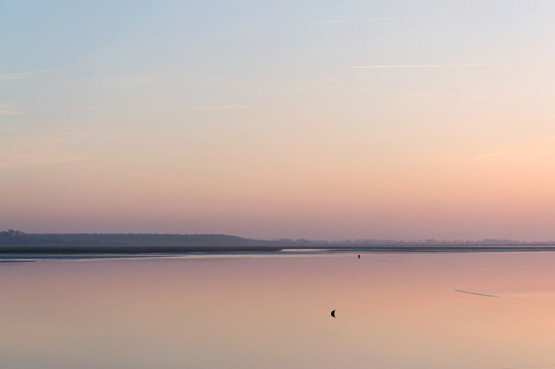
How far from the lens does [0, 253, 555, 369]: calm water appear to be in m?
15.1

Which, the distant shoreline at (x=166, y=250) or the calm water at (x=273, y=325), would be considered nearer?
the calm water at (x=273, y=325)

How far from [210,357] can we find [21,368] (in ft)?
13.9

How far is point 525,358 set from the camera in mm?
15219

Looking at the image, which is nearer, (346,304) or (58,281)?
(346,304)

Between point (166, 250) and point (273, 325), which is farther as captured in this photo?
point (166, 250)

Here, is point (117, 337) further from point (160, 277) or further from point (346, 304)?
point (160, 277)

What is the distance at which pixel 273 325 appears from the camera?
65.1ft

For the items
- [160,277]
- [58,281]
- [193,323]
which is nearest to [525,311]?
[193,323]

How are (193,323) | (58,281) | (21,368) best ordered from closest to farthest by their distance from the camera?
1. (21,368)
2. (193,323)
3. (58,281)

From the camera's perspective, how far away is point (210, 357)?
1522 cm

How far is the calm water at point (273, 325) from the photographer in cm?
1512

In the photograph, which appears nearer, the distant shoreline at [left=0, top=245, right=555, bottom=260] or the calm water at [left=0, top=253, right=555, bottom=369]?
the calm water at [left=0, top=253, right=555, bottom=369]

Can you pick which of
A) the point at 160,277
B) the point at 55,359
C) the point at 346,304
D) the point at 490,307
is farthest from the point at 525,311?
the point at 160,277

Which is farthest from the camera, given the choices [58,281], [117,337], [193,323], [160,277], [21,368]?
[160,277]
